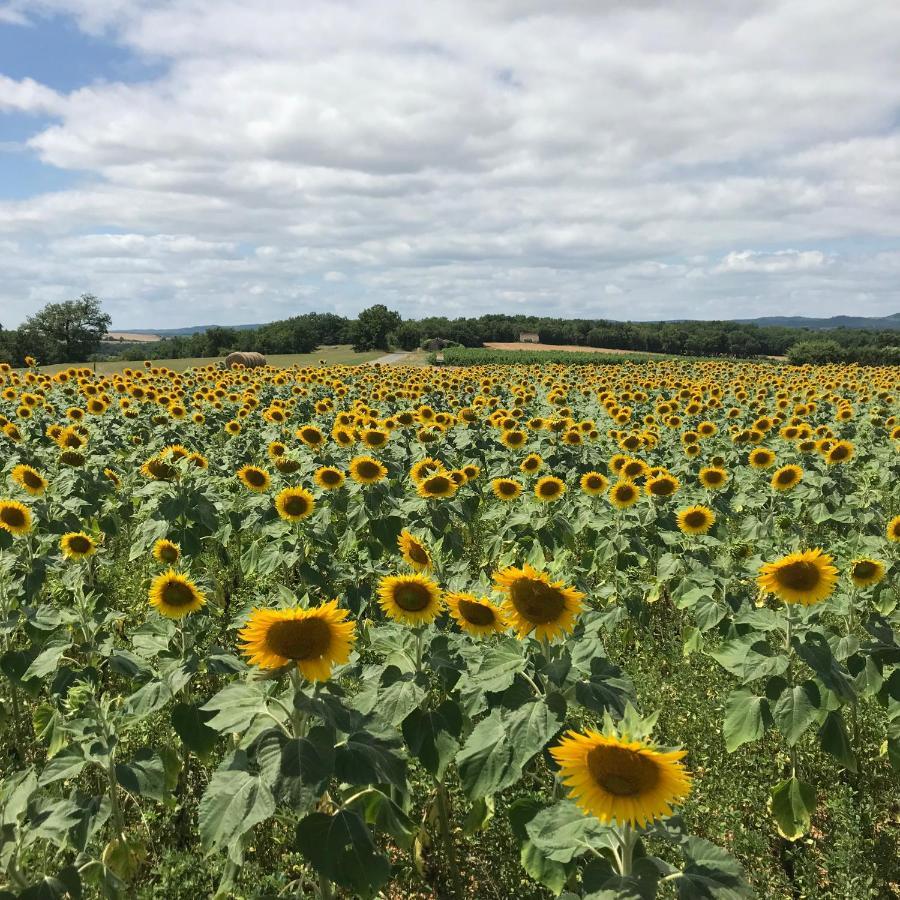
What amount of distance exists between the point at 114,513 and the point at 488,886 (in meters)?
5.89

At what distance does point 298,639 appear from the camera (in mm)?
2318

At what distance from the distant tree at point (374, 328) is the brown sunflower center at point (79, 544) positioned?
3070 inches

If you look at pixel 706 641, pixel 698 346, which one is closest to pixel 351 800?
pixel 706 641

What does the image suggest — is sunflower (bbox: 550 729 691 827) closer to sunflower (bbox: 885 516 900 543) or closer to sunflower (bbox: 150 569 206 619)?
sunflower (bbox: 150 569 206 619)

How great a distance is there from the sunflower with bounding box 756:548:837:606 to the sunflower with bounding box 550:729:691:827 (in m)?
2.02

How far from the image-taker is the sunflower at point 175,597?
3.75 meters

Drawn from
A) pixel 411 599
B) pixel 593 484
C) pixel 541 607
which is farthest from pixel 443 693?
pixel 593 484

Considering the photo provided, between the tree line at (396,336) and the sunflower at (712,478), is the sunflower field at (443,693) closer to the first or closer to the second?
the sunflower at (712,478)

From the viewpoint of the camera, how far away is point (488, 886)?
3.38 meters

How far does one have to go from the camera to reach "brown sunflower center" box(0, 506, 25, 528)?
5.23 meters

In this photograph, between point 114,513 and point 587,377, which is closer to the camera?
point 114,513

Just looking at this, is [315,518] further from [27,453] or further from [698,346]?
[698,346]

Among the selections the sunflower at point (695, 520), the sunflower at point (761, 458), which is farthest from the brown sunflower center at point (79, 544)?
the sunflower at point (761, 458)

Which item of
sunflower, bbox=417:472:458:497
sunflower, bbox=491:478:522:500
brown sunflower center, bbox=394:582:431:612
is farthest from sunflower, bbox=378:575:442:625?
sunflower, bbox=491:478:522:500
